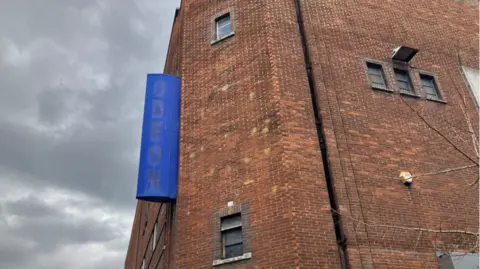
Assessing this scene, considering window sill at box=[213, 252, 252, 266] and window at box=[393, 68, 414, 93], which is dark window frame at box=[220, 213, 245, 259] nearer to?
window sill at box=[213, 252, 252, 266]

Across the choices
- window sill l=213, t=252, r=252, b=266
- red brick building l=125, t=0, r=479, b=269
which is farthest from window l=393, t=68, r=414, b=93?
window sill l=213, t=252, r=252, b=266

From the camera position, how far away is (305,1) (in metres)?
14.5

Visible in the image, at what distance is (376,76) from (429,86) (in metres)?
2.19

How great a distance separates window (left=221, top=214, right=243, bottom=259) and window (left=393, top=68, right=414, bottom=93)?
24.5 feet

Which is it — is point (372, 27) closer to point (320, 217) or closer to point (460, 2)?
point (460, 2)

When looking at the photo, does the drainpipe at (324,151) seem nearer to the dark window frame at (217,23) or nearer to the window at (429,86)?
Answer: the dark window frame at (217,23)

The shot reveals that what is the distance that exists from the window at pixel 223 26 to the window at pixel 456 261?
9.40 m

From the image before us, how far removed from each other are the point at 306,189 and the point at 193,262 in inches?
137

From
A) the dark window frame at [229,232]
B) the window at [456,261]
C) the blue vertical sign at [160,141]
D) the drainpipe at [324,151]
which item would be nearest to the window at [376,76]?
the drainpipe at [324,151]

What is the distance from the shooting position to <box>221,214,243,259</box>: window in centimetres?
1028

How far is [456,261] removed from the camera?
10.1 m

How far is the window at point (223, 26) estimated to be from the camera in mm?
14164

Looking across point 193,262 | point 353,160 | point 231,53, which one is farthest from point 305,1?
point 193,262

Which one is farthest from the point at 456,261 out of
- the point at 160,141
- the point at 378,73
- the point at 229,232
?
the point at 160,141
